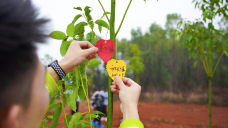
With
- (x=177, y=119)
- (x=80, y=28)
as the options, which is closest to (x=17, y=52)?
(x=80, y=28)

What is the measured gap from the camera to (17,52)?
33 centimetres

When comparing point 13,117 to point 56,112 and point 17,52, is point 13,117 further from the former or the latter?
point 56,112

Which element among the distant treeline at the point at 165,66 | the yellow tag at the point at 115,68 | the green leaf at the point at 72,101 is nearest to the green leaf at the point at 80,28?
the yellow tag at the point at 115,68

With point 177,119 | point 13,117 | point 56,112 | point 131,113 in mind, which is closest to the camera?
point 13,117

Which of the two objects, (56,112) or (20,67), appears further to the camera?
(56,112)

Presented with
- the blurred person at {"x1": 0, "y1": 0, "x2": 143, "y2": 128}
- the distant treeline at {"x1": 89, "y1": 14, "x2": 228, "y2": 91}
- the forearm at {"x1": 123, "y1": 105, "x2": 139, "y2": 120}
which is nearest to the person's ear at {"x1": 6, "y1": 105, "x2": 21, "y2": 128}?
the blurred person at {"x1": 0, "y1": 0, "x2": 143, "y2": 128}

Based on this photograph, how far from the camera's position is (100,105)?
5.79 meters

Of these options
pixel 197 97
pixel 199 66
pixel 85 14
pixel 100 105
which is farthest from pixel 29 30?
pixel 199 66

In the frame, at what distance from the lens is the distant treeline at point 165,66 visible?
16250 millimetres

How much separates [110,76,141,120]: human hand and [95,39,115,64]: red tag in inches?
5.2

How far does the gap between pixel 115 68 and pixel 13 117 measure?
1.97 feet

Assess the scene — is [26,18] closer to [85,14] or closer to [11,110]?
[11,110]

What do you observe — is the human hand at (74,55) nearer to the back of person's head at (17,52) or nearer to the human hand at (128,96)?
the human hand at (128,96)

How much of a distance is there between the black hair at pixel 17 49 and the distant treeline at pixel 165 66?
45.2ft
